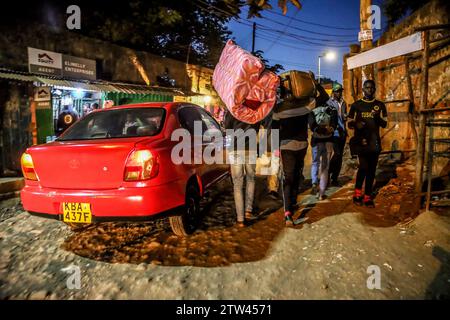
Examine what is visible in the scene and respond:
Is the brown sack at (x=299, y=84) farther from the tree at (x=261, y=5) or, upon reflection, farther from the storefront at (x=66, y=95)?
the storefront at (x=66, y=95)

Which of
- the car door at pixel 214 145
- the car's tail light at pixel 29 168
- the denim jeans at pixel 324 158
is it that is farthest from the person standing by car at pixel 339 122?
the car's tail light at pixel 29 168

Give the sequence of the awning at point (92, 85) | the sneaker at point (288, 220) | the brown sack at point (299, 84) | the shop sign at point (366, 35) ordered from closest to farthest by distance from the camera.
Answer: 1. the brown sack at point (299, 84)
2. the sneaker at point (288, 220)
3. the shop sign at point (366, 35)
4. the awning at point (92, 85)

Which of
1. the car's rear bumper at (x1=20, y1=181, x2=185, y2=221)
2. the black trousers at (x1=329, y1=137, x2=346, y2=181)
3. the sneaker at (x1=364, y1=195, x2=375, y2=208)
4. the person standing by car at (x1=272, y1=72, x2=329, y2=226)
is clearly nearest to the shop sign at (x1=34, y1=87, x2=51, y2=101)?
the car's rear bumper at (x1=20, y1=181, x2=185, y2=221)

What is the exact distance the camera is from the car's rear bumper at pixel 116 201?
2.89m

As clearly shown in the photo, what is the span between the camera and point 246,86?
330cm

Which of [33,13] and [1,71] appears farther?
[33,13]

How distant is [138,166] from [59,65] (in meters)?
8.65

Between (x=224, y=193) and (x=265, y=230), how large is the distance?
209 cm

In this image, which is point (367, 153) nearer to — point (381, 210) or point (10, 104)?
point (381, 210)

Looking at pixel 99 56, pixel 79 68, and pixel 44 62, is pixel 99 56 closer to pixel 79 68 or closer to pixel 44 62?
pixel 79 68

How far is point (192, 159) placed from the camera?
3693 millimetres

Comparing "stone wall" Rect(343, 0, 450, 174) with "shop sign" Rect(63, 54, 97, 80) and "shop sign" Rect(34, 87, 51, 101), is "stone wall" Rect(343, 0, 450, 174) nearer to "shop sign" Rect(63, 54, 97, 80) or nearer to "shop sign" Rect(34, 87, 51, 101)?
"shop sign" Rect(34, 87, 51, 101)

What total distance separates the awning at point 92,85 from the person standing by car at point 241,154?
23.3 ft

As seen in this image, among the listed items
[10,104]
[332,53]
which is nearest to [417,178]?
[10,104]
